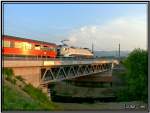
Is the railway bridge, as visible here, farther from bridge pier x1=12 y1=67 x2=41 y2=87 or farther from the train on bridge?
the train on bridge

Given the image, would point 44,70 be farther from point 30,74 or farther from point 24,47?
point 30,74

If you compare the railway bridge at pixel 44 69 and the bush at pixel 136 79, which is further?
the railway bridge at pixel 44 69

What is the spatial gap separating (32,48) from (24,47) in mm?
370

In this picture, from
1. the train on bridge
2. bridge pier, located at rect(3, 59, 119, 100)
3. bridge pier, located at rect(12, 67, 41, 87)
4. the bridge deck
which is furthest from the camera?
bridge pier, located at rect(3, 59, 119, 100)

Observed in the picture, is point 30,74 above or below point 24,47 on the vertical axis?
below

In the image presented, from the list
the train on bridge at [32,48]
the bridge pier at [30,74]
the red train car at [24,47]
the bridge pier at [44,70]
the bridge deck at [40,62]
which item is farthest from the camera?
the bridge pier at [44,70]

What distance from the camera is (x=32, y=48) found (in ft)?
20.6

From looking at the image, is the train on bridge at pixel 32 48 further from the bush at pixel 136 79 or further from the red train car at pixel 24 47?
the bush at pixel 136 79

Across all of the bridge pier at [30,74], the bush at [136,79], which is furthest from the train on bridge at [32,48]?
the bush at [136,79]

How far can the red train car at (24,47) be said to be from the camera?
4881mm

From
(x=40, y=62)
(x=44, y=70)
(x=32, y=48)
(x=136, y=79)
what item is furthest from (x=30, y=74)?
(x=136, y=79)

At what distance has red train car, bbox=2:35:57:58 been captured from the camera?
488 centimetres

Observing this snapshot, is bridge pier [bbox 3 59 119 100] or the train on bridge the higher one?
the train on bridge

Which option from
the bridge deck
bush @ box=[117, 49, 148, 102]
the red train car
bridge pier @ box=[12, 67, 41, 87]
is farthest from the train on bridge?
bush @ box=[117, 49, 148, 102]
